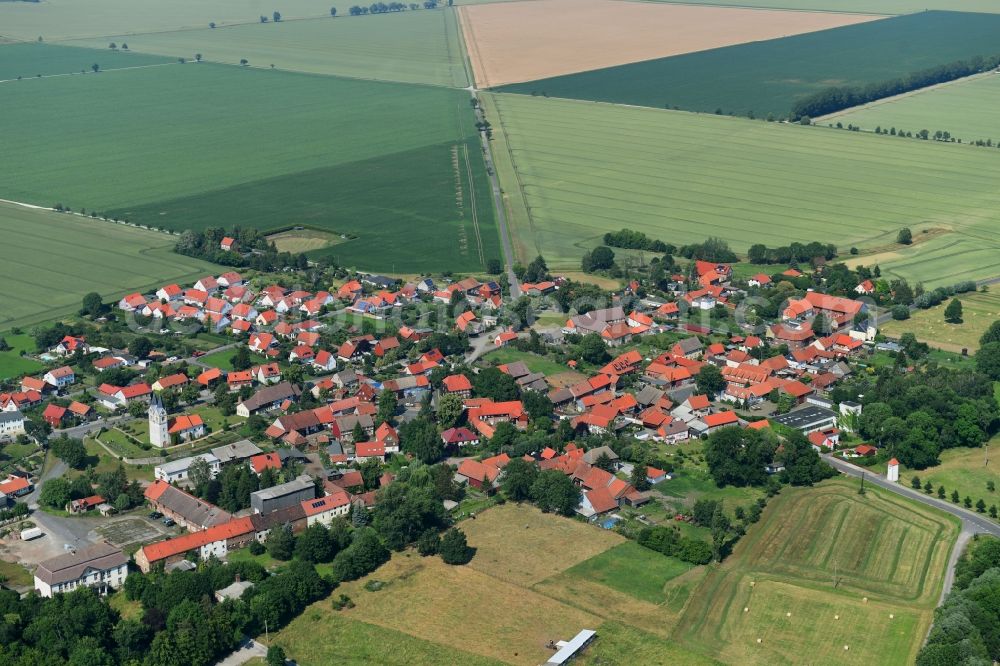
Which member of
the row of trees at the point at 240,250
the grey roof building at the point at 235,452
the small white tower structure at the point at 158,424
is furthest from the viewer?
the row of trees at the point at 240,250

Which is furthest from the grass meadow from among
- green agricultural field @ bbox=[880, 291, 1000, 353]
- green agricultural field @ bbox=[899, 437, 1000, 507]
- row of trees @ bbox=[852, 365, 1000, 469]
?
green agricultural field @ bbox=[880, 291, 1000, 353]

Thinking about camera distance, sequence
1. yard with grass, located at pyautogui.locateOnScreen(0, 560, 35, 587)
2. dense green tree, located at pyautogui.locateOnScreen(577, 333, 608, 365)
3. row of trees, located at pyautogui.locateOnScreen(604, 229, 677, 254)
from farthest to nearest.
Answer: row of trees, located at pyautogui.locateOnScreen(604, 229, 677, 254)
dense green tree, located at pyautogui.locateOnScreen(577, 333, 608, 365)
yard with grass, located at pyautogui.locateOnScreen(0, 560, 35, 587)

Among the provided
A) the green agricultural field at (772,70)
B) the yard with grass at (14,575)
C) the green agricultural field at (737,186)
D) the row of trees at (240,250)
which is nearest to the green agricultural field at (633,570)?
the yard with grass at (14,575)

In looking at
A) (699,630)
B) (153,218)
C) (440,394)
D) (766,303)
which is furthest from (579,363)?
(153,218)

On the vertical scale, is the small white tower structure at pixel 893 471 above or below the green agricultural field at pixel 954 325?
below

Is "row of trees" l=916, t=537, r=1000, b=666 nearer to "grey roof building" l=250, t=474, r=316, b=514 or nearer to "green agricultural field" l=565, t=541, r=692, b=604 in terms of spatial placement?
"green agricultural field" l=565, t=541, r=692, b=604

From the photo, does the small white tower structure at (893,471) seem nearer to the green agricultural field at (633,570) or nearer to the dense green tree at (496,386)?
the green agricultural field at (633,570)
